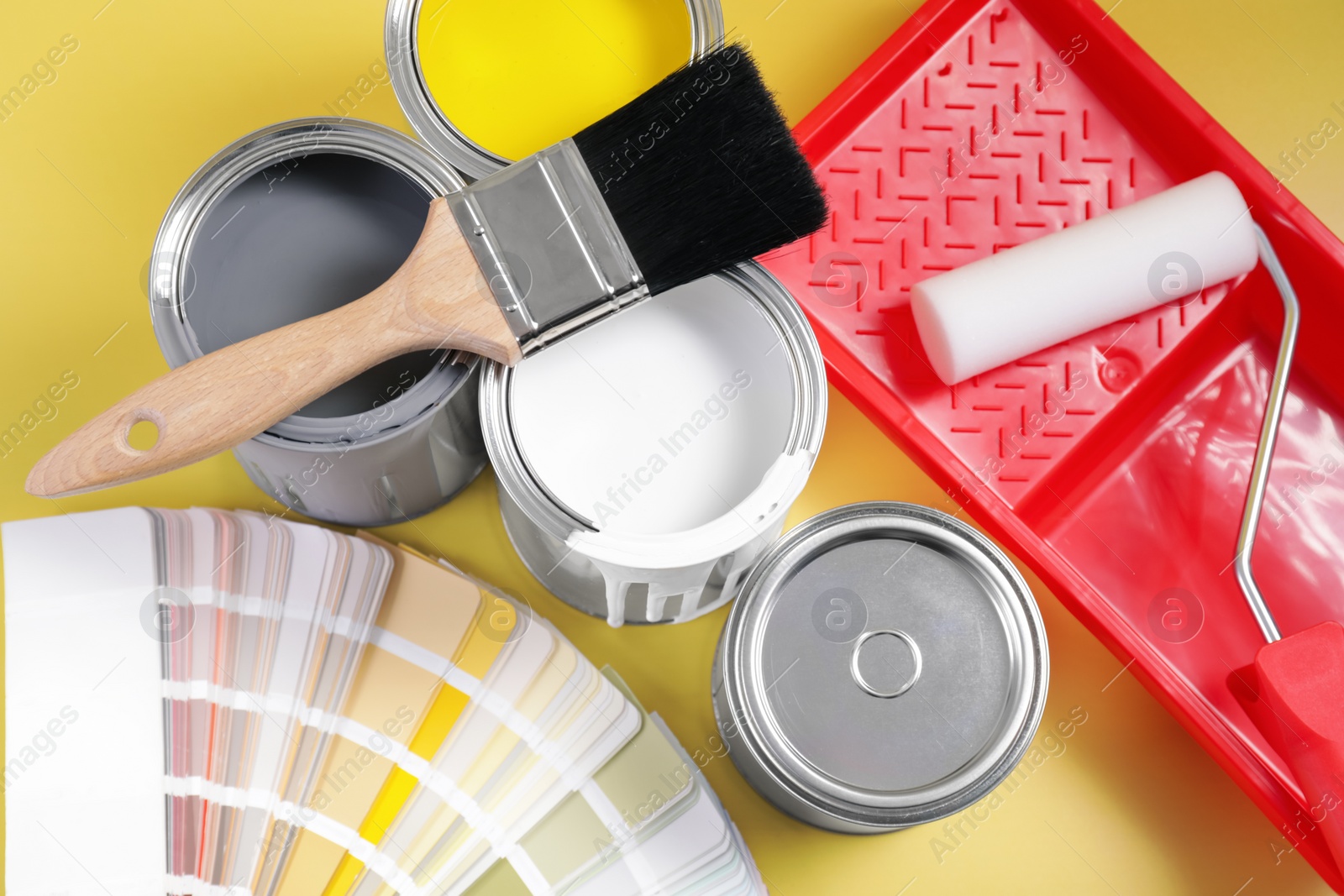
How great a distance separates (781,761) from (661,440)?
27 cm

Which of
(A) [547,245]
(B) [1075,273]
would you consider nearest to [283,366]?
(A) [547,245]

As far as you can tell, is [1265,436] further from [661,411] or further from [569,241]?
[569,241]

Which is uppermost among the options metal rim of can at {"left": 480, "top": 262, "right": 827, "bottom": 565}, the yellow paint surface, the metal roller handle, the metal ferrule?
the yellow paint surface

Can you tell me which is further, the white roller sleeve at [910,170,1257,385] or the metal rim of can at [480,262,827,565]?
the white roller sleeve at [910,170,1257,385]

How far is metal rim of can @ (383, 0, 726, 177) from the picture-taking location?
2.69 feet

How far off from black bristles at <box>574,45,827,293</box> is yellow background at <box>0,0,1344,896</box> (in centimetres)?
31

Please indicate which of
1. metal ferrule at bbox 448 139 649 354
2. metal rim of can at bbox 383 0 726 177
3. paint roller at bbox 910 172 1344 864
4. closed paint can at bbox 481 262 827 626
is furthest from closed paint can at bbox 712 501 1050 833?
metal rim of can at bbox 383 0 726 177

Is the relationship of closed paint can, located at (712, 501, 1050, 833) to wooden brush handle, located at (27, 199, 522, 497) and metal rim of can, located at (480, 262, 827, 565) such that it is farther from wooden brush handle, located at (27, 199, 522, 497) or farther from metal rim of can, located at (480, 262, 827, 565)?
wooden brush handle, located at (27, 199, 522, 497)

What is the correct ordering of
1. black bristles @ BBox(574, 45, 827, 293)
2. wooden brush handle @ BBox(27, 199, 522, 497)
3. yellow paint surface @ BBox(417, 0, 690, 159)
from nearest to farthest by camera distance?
wooden brush handle @ BBox(27, 199, 522, 497), black bristles @ BBox(574, 45, 827, 293), yellow paint surface @ BBox(417, 0, 690, 159)

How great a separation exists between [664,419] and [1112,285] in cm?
42

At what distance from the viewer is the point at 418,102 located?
82 cm

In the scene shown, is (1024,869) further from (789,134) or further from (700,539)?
(789,134)

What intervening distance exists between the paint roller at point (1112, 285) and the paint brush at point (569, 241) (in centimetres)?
22

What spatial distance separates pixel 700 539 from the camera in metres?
0.76
